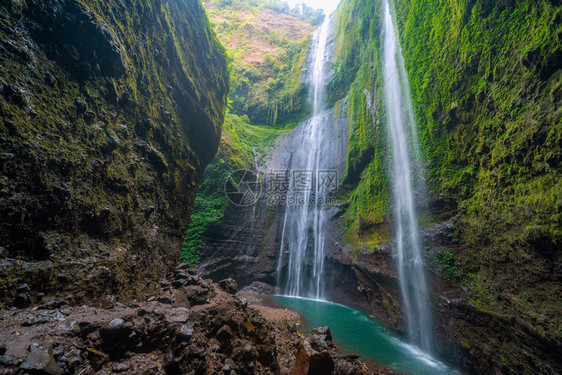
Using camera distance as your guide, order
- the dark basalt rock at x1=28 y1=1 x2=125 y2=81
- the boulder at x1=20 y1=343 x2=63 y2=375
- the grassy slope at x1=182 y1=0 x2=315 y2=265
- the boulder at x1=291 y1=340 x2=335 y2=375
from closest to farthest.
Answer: the boulder at x1=20 y1=343 x2=63 y2=375 < the dark basalt rock at x1=28 y1=1 x2=125 y2=81 < the boulder at x1=291 y1=340 x2=335 y2=375 < the grassy slope at x1=182 y1=0 x2=315 y2=265

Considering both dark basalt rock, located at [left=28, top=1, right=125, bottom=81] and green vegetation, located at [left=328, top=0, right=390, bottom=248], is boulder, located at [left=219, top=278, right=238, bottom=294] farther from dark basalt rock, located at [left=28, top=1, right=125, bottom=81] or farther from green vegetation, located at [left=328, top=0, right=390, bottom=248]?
green vegetation, located at [left=328, top=0, right=390, bottom=248]

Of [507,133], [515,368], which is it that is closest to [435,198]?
[507,133]

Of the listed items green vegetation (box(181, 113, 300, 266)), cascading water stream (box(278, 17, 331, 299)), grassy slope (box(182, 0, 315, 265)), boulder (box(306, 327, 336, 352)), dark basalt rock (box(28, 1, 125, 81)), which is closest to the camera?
dark basalt rock (box(28, 1, 125, 81))

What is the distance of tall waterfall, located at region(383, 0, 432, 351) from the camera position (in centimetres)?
611

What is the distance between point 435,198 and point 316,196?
7.99m

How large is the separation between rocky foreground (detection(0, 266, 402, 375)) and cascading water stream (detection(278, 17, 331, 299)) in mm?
8094

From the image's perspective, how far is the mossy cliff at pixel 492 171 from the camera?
339 cm

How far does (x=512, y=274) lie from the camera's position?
3945mm

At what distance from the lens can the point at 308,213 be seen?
Answer: 13.6 meters

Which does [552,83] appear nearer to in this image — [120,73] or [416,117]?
[416,117]

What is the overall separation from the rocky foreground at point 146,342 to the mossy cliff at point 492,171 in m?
2.99

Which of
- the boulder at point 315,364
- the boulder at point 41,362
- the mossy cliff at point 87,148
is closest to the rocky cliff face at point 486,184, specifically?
the boulder at point 315,364

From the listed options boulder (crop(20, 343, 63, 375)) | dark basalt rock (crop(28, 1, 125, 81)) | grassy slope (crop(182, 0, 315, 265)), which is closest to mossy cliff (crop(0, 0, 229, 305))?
dark basalt rock (crop(28, 1, 125, 81))

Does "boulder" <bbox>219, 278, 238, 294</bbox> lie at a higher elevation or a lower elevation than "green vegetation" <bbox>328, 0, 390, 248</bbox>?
lower
